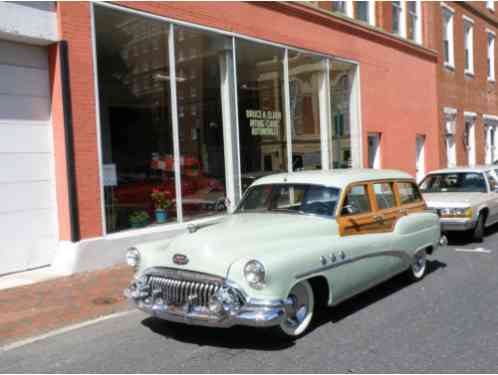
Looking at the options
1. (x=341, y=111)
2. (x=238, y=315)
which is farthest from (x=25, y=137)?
(x=341, y=111)

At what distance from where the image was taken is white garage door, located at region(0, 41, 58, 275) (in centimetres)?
779

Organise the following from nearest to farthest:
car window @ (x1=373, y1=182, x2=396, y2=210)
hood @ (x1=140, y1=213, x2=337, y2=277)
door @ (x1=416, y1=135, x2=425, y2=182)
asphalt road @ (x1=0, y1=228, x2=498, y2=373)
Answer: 1. asphalt road @ (x1=0, y1=228, x2=498, y2=373)
2. hood @ (x1=140, y1=213, x2=337, y2=277)
3. car window @ (x1=373, y1=182, x2=396, y2=210)
4. door @ (x1=416, y1=135, x2=425, y2=182)

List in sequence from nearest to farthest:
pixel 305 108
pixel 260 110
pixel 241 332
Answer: pixel 241 332
pixel 260 110
pixel 305 108

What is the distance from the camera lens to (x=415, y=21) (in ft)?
61.1

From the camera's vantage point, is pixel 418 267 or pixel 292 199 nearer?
pixel 292 199

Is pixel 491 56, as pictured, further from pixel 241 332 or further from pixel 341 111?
pixel 241 332

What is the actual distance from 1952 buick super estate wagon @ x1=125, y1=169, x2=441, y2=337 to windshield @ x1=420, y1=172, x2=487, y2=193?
3.98m

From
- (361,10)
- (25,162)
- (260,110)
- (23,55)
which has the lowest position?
(25,162)

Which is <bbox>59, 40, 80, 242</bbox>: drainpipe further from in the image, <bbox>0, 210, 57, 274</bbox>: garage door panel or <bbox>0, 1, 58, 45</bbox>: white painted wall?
<bbox>0, 210, 57, 274</bbox>: garage door panel

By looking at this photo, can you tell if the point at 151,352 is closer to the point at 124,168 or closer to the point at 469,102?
the point at 124,168

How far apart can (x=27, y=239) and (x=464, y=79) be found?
19.8 meters

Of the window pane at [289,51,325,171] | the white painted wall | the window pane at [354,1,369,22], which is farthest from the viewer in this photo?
the window pane at [354,1,369,22]

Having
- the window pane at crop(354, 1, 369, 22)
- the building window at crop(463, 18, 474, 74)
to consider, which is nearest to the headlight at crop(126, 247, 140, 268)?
the window pane at crop(354, 1, 369, 22)

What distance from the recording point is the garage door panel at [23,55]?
25.5 feet
